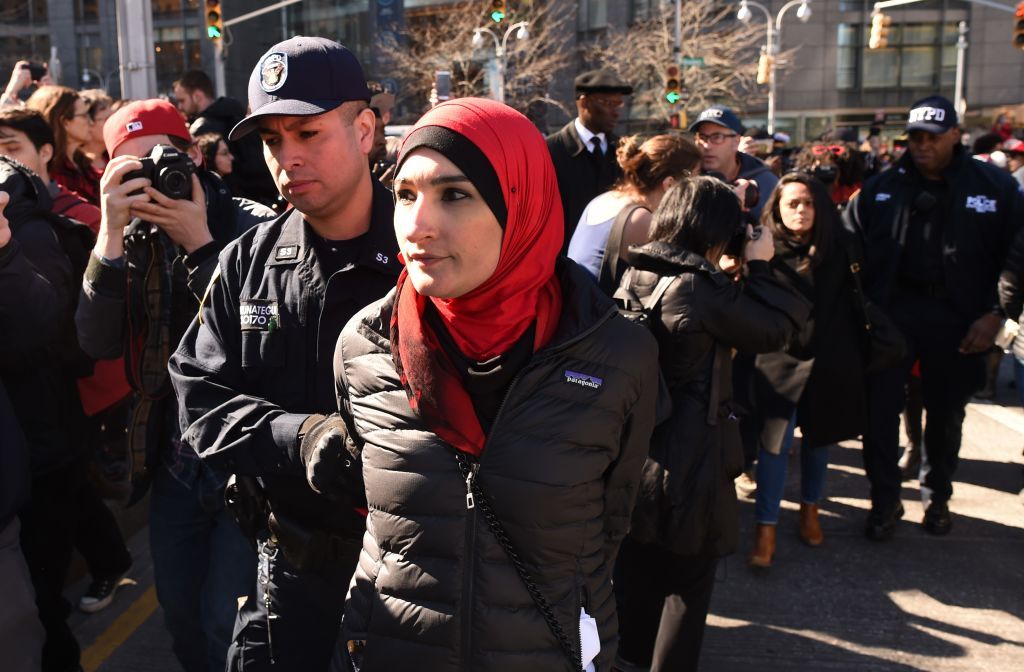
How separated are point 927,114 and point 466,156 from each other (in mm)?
4396

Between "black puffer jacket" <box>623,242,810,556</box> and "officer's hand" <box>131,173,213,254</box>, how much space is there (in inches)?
61.1

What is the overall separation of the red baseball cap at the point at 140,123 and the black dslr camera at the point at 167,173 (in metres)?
0.62

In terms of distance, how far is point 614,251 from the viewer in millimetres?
4148

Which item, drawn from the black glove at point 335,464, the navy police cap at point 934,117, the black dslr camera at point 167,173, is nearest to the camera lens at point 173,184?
the black dslr camera at point 167,173

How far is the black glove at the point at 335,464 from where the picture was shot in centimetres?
215

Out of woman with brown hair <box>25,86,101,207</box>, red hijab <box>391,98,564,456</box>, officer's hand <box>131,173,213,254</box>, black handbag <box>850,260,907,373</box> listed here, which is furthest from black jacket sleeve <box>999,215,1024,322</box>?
woman with brown hair <box>25,86,101,207</box>

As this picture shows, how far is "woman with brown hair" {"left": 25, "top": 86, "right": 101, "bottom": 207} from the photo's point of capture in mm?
5262

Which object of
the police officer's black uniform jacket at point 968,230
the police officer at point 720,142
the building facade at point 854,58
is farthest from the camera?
the building facade at point 854,58

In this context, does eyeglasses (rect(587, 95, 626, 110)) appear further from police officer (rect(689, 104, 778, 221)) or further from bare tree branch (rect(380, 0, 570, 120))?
bare tree branch (rect(380, 0, 570, 120))

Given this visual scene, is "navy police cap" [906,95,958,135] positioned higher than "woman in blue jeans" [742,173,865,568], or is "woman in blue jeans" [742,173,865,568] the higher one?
"navy police cap" [906,95,958,135]

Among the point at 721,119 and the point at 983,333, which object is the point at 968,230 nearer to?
the point at 983,333

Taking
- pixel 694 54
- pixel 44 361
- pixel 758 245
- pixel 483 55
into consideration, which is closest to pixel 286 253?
pixel 44 361

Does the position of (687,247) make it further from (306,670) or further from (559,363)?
(306,670)

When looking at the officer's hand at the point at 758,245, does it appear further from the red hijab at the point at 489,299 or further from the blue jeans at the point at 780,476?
the red hijab at the point at 489,299
